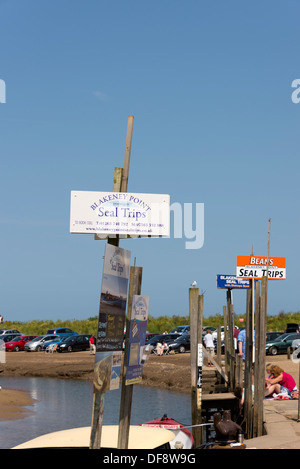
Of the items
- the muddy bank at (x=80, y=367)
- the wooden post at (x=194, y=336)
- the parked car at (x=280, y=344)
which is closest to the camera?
the wooden post at (x=194, y=336)

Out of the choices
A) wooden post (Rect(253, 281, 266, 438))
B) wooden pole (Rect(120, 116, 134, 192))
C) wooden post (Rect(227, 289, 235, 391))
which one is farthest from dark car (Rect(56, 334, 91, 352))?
wooden pole (Rect(120, 116, 134, 192))

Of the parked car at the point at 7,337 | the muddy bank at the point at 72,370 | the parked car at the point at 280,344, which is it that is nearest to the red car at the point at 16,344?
the parked car at the point at 7,337

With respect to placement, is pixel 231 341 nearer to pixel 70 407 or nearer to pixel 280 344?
pixel 70 407

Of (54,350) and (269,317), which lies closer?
(54,350)

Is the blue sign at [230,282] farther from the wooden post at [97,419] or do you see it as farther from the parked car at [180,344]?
the parked car at [180,344]

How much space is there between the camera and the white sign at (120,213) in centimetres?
770

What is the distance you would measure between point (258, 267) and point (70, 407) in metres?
11.9

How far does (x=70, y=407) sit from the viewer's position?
28.7 meters

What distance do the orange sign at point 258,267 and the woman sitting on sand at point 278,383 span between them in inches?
191

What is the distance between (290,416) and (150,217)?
26.0 ft

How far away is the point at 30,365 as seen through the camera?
4284 cm

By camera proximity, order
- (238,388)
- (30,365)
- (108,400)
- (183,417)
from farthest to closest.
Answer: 1. (30,365)
2. (108,400)
3. (183,417)
4. (238,388)

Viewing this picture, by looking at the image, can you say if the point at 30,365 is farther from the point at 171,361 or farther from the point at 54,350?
the point at 171,361
